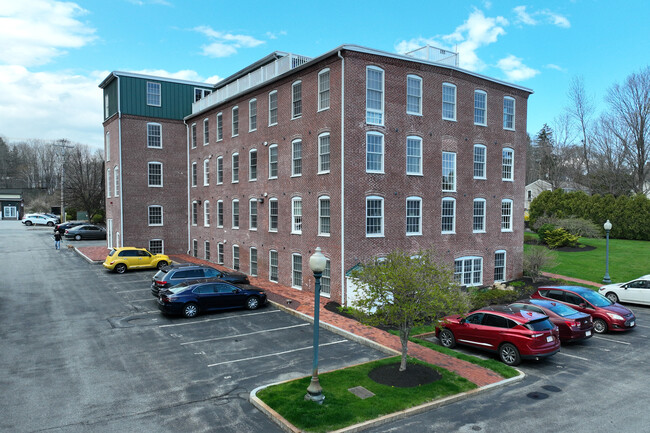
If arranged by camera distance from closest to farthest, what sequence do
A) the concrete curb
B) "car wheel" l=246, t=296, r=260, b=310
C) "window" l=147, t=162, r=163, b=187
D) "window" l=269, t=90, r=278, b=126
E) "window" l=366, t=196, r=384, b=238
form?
the concrete curb → "car wheel" l=246, t=296, r=260, b=310 → "window" l=366, t=196, r=384, b=238 → "window" l=269, t=90, r=278, b=126 → "window" l=147, t=162, r=163, b=187

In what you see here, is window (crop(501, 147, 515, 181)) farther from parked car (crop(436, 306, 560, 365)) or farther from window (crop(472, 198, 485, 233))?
parked car (crop(436, 306, 560, 365))

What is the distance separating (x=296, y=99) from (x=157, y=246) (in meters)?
21.5

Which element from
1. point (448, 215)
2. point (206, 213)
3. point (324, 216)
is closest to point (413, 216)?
point (448, 215)

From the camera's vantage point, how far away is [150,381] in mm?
12195

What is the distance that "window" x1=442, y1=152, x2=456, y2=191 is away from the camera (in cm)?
2492

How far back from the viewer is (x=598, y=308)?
18.0m

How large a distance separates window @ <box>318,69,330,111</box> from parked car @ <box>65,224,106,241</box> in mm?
40484

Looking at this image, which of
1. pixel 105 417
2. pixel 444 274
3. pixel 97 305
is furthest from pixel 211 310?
pixel 444 274

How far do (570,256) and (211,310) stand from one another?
29.4 m

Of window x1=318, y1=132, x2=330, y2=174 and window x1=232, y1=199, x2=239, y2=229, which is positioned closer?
window x1=318, y1=132, x2=330, y2=174

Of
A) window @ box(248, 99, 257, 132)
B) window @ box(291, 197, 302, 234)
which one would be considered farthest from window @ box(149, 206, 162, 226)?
window @ box(291, 197, 302, 234)

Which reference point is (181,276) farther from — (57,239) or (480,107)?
(57,239)

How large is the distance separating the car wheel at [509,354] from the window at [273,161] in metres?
16.9

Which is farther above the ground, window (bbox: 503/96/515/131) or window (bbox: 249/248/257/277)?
window (bbox: 503/96/515/131)
